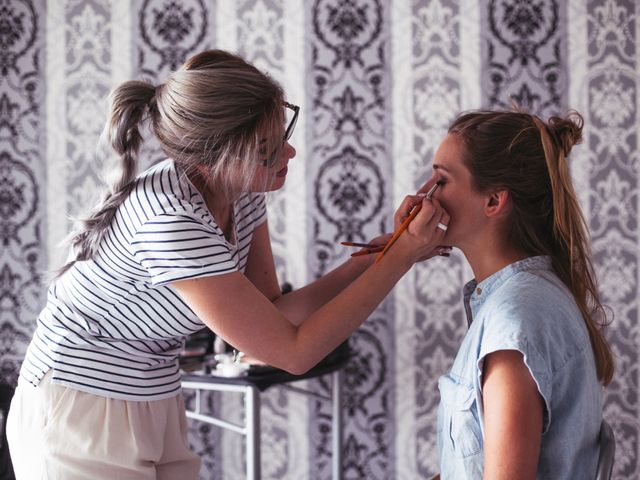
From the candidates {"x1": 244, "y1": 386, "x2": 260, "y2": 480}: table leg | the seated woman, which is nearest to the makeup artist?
the seated woman

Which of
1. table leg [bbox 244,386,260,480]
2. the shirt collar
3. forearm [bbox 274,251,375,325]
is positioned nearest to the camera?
the shirt collar

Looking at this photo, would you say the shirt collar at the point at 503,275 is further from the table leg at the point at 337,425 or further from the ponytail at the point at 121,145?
the table leg at the point at 337,425

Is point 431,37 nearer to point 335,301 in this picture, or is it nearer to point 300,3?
point 300,3

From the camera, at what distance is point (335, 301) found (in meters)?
1.25

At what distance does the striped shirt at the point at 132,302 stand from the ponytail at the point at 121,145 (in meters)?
0.02

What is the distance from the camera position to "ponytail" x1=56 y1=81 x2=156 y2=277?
4.15 feet

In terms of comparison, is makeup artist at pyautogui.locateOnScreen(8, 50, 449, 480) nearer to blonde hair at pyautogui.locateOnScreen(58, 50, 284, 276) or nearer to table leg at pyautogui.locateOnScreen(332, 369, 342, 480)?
blonde hair at pyautogui.locateOnScreen(58, 50, 284, 276)

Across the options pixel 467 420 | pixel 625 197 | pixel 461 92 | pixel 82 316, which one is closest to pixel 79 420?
pixel 82 316

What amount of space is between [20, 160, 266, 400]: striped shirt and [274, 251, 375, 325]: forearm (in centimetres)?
28

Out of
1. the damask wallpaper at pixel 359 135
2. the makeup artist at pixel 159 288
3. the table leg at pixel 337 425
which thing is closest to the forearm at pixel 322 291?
the makeup artist at pixel 159 288

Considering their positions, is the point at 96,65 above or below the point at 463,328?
above

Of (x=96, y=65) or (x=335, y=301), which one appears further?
(x=96, y=65)

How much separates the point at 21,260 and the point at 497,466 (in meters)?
2.08

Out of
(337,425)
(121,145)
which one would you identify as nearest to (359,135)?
(337,425)
